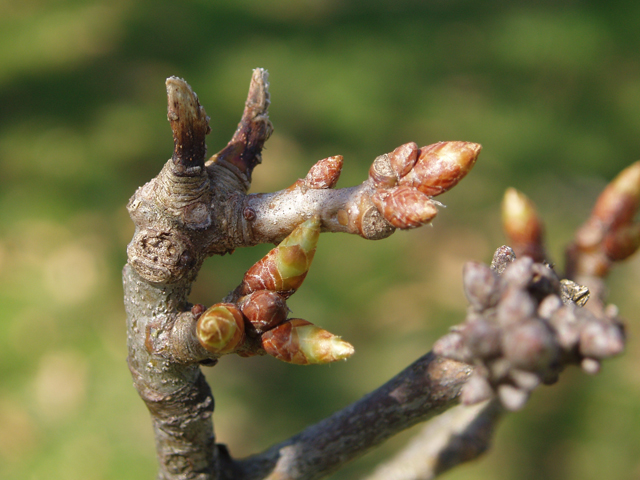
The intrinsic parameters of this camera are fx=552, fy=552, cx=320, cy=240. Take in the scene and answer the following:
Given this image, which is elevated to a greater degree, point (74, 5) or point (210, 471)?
point (74, 5)

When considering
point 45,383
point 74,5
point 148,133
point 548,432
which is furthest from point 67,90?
point 548,432

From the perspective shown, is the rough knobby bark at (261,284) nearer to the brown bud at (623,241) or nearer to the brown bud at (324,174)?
the brown bud at (324,174)

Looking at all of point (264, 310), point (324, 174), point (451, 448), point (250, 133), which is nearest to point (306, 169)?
point (451, 448)

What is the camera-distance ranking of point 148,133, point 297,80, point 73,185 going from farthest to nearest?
1. point 297,80
2. point 148,133
3. point 73,185

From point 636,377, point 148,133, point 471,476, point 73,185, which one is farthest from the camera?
point 148,133

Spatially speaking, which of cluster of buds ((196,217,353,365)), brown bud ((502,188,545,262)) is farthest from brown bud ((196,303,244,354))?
brown bud ((502,188,545,262))

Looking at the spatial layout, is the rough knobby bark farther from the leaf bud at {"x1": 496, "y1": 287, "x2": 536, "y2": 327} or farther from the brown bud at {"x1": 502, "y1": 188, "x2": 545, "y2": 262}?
the brown bud at {"x1": 502, "y1": 188, "x2": 545, "y2": 262}

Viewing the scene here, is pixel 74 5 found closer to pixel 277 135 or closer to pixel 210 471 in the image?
pixel 277 135
